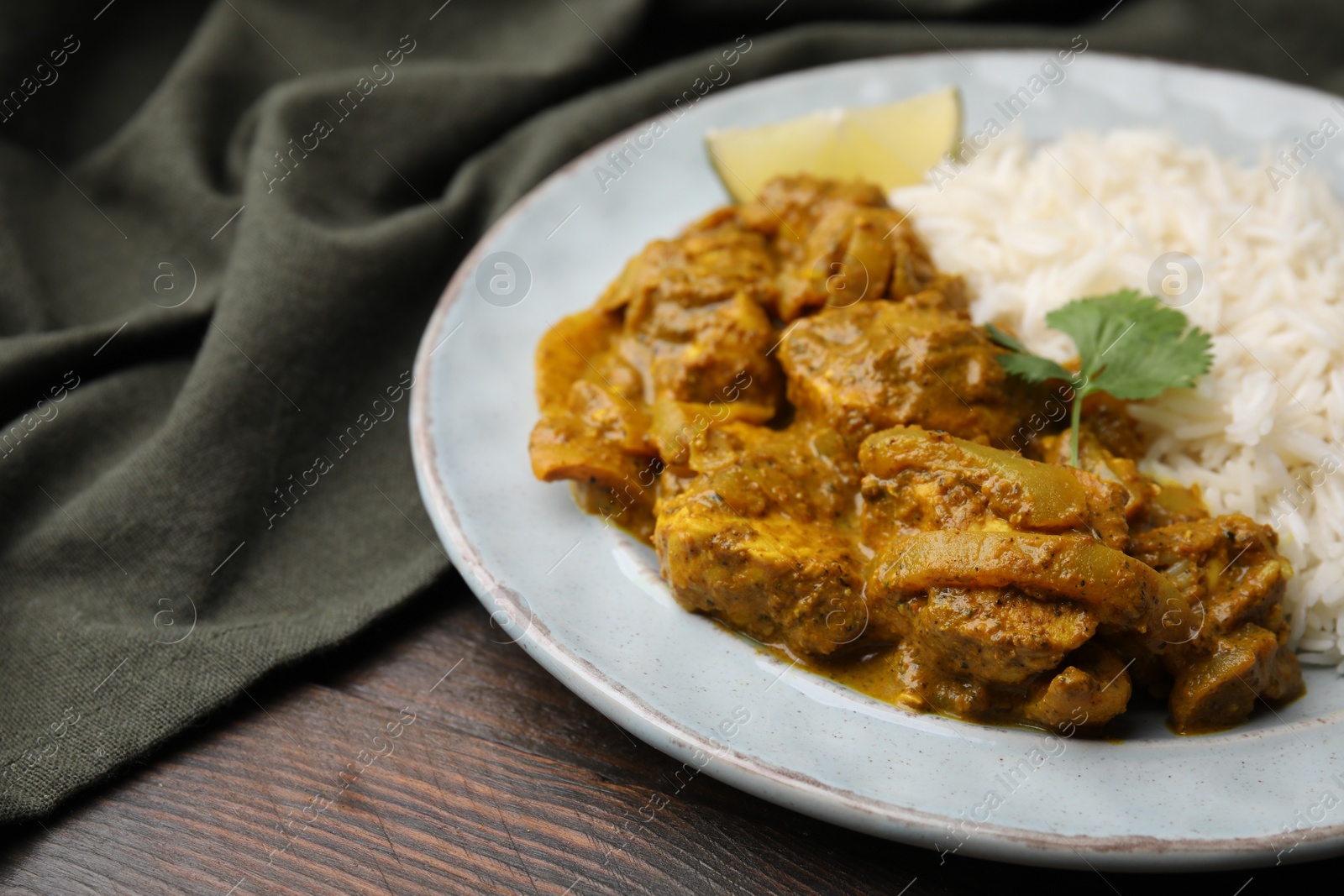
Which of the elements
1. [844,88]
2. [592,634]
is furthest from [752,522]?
[844,88]

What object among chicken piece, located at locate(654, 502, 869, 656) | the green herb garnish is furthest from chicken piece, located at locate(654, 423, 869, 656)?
the green herb garnish

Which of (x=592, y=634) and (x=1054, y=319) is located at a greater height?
(x=592, y=634)

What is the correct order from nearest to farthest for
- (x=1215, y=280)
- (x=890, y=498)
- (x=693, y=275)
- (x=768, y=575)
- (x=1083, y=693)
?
(x=1083, y=693)
(x=768, y=575)
(x=890, y=498)
(x=693, y=275)
(x=1215, y=280)

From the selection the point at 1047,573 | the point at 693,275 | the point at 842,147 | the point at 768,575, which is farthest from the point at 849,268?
the point at 1047,573

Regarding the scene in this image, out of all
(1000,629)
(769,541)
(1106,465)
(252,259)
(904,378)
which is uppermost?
(252,259)

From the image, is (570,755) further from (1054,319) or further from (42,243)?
(42,243)

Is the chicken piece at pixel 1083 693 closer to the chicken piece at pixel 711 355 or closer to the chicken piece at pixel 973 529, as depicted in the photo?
the chicken piece at pixel 973 529

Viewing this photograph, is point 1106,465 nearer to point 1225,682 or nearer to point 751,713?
point 1225,682

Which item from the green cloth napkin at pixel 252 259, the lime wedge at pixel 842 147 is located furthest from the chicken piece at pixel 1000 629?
the lime wedge at pixel 842 147
